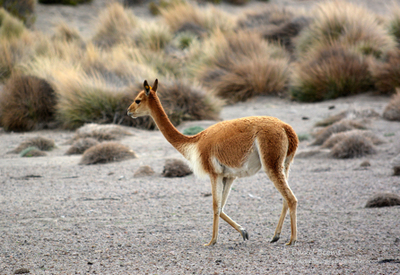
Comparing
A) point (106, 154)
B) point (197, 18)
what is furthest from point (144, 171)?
point (197, 18)

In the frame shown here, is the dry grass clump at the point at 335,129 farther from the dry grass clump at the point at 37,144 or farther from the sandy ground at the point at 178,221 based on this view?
the dry grass clump at the point at 37,144

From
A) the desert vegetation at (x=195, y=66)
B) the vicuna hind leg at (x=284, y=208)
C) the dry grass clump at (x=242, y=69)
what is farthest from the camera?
the dry grass clump at (x=242, y=69)

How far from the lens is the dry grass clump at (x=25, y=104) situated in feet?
38.7

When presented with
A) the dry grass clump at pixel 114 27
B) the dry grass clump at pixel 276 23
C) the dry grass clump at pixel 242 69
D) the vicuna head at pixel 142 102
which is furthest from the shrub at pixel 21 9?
the vicuna head at pixel 142 102

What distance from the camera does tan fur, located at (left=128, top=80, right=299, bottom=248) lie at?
149 inches

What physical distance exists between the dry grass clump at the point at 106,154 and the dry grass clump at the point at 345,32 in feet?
29.7

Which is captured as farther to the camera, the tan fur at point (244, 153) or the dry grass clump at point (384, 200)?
the dry grass clump at point (384, 200)

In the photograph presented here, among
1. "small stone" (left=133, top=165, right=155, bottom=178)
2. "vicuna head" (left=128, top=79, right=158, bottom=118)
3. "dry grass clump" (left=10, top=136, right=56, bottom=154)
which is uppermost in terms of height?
"vicuna head" (left=128, top=79, right=158, bottom=118)

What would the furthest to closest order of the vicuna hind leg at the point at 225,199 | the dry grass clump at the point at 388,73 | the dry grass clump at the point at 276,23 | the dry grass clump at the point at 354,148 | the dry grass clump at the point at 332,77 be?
the dry grass clump at the point at 276,23, the dry grass clump at the point at 332,77, the dry grass clump at the point at 388,73, the dry grass clump at the point at 354,148, the vicuna hind leg at the point at 225,199

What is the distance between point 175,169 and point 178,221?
2.50 metres

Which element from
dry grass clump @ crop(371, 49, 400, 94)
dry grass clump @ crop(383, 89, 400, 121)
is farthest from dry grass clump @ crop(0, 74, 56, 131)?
dry grass clump @ crop(371, 49, 400, 94)

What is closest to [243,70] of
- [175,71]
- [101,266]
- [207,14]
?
[175,71]

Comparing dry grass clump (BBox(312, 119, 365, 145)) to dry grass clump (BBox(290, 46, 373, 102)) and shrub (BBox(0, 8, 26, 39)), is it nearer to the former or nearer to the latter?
dry grass clump (BBox(290, 46, 373, 102))

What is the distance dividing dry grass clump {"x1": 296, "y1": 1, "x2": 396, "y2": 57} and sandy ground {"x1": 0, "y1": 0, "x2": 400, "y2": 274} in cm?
707
